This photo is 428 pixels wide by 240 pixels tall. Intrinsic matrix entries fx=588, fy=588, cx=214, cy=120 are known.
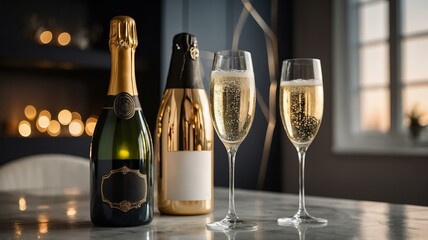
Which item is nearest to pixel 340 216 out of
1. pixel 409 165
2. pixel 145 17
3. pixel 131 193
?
pixel 131 193

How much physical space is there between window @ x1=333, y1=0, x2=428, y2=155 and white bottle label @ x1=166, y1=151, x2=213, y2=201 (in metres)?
2.79

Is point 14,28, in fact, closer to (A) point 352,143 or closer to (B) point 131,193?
(A) point 352,143

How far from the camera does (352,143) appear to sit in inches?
160

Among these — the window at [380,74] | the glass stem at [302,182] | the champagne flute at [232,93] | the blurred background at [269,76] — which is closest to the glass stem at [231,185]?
the champagne flute at [232,93]

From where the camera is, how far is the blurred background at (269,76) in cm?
355

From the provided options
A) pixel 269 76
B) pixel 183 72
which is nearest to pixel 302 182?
pixel 183 72

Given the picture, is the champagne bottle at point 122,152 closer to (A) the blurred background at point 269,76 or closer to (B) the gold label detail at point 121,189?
(B) the gold label detail at point 121,189

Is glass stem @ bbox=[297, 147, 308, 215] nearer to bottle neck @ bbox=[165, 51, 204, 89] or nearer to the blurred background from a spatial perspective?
bottle neck @ bbox=[165, 51, 204, 89]

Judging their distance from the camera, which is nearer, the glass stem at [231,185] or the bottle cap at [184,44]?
the glass stem at [231,185]

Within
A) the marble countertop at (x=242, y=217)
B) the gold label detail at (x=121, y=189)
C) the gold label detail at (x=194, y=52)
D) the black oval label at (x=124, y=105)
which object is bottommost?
the marble countertop at (x=242, y=217)

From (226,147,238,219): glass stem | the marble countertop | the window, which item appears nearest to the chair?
the marble countertop

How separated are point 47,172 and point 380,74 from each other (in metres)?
2.64

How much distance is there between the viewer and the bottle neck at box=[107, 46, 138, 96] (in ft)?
2.86

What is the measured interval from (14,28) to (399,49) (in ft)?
7.86
